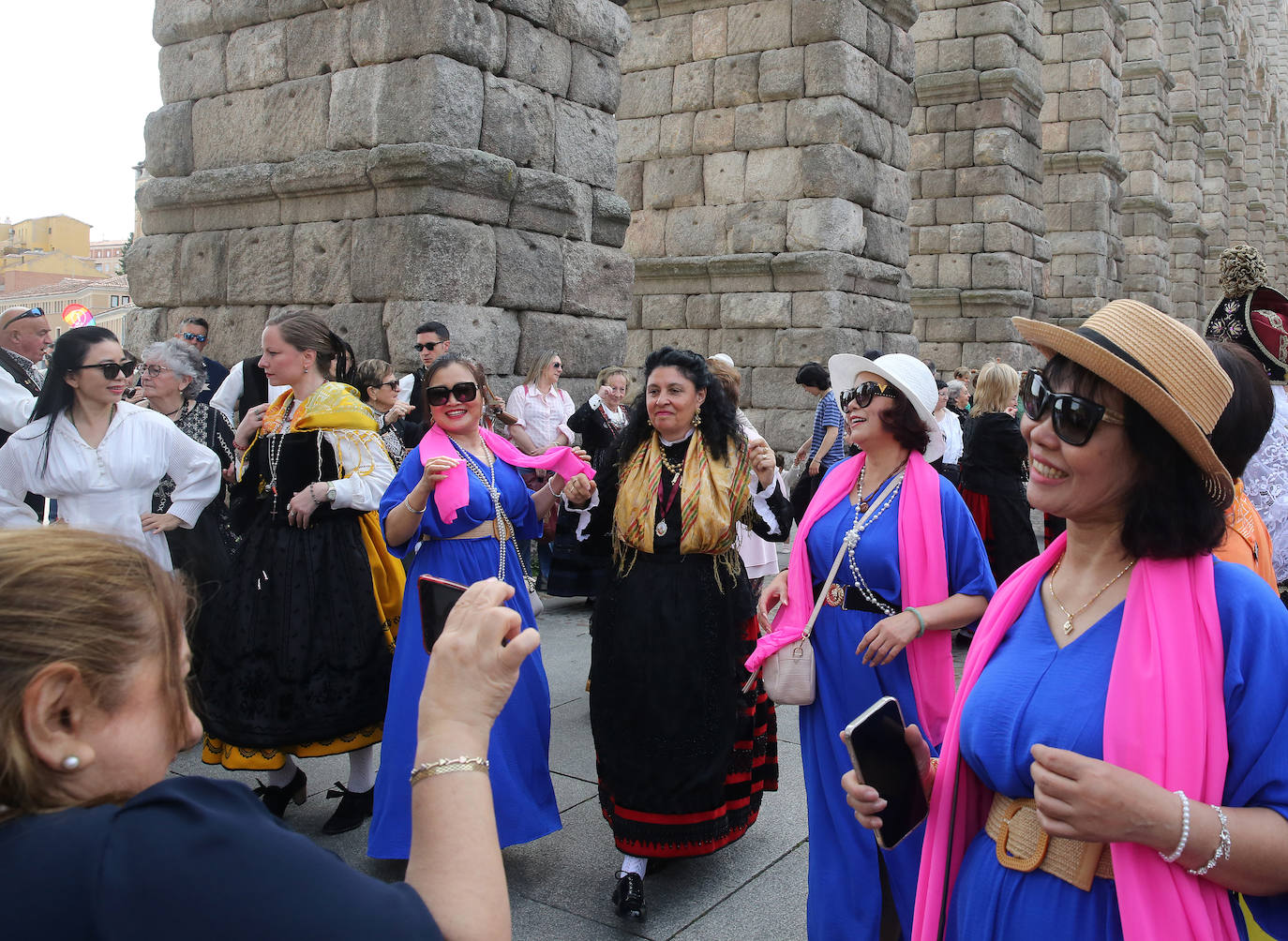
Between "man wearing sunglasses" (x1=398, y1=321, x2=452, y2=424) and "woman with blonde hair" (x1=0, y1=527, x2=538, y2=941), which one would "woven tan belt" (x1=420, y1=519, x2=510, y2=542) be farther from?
"woman with blonde hair" (x1=0, y1=527, x2=538, y2=941)

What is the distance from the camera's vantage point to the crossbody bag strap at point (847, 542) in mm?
3156

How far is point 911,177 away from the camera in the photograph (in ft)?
54.0

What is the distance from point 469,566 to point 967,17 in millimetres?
14226

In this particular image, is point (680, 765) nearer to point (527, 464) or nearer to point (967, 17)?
point (527, 464)

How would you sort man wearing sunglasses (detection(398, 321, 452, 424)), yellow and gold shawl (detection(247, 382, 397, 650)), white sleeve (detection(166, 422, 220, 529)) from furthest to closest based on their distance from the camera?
man wearing sunglasses (detection(398, 321, 452, 424)), white sleeve (detection(166, 422, 220, 529)), yellow and gold shawl (detection(247, 382, 397, 650))

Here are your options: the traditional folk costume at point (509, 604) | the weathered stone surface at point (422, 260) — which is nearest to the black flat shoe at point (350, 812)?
the traditional folk costume at point (509, 604)

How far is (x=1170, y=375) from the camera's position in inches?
66.5

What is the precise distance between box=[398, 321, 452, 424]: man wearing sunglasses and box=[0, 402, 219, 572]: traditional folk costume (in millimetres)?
1859

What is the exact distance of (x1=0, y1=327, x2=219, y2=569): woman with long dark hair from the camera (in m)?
4.17

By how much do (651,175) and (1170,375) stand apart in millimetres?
11467

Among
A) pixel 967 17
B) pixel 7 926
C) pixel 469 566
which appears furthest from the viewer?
pixel 967 17

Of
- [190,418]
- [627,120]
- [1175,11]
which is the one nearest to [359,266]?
[190,418]

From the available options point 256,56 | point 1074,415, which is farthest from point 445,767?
point 256,56

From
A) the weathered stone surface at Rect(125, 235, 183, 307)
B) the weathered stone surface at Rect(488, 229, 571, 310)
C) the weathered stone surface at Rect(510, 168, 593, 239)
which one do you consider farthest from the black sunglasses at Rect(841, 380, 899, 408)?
the weathered stone surface at Rect(125, 235, 183, 307)
